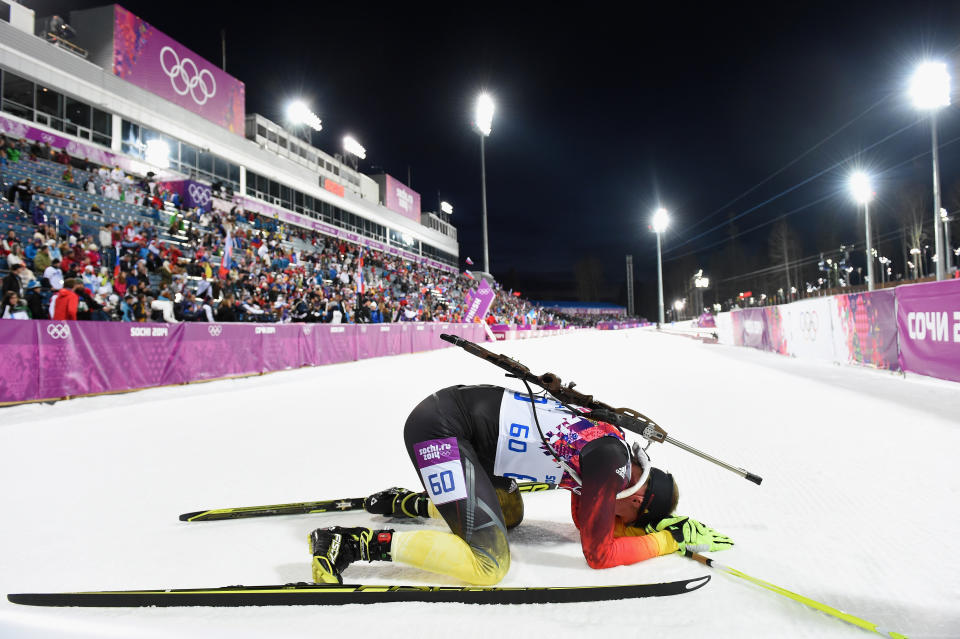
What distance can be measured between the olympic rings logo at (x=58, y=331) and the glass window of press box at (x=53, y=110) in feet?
50.0

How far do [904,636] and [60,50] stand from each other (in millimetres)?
28243

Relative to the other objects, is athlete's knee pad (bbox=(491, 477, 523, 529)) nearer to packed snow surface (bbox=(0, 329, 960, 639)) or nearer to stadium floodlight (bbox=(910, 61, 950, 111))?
packed snow surface (bbox=(0, 329, 960, 639))

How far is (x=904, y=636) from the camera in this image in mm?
1836

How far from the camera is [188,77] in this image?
996 inches

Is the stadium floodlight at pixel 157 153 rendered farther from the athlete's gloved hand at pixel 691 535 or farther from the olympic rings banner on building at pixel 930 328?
the olympic rings banner on building at pixel 930 328

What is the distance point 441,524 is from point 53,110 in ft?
80.7

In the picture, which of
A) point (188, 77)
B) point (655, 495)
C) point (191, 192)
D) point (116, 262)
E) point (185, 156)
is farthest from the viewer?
point (188, 77)

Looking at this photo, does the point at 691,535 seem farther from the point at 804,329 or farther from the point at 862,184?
the point at 862,184

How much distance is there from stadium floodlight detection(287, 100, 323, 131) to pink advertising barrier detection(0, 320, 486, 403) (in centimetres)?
2942

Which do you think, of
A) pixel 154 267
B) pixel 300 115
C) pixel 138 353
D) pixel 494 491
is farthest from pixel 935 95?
pixel 300 115

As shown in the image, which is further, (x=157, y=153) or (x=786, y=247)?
(x=786, y=247)

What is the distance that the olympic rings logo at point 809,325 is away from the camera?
13.4m

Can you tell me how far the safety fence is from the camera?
27.3 ft

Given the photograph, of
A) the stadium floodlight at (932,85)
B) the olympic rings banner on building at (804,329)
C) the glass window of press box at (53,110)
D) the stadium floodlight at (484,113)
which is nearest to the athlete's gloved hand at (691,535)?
the olympic rings banner on building at (804,329)
